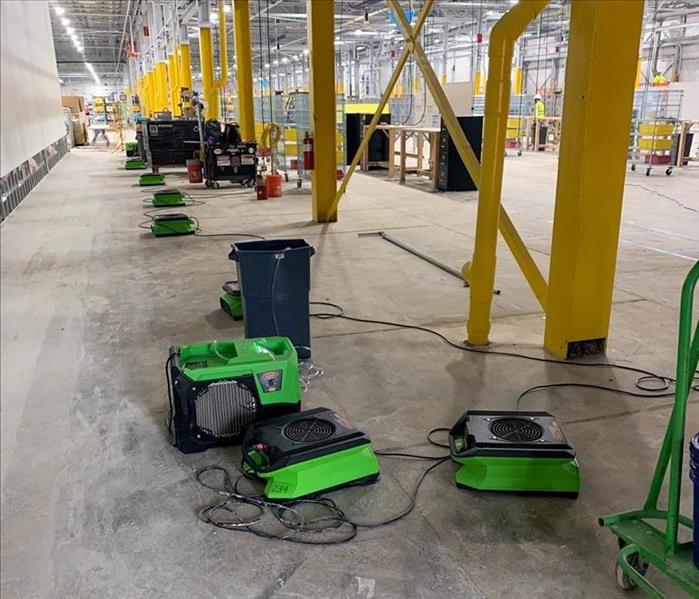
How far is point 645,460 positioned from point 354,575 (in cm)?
149

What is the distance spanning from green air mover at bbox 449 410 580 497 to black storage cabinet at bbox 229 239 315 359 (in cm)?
149

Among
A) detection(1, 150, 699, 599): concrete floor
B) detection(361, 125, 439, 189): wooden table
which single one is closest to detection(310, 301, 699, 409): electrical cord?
detection(1, 150, 699, 599): concrete floor

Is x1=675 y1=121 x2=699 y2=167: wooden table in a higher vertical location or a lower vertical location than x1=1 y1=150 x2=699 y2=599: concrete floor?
higher

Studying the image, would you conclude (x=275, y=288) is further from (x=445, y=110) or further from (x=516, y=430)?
(x=445, y=110)

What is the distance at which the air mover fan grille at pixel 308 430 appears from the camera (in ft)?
8.33

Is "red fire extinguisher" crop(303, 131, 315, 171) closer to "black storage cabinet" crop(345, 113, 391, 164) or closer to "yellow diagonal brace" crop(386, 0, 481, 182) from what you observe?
"yellow diagonal brace" crop(386, 0, 481, 182)

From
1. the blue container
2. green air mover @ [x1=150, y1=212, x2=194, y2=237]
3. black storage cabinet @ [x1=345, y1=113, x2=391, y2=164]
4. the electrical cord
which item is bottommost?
the electrical cord

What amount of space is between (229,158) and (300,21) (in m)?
13.3

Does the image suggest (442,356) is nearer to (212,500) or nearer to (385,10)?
(212,500)

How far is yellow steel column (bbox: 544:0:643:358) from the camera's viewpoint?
3.40 metres

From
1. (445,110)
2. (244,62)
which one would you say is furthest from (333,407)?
(244,62)

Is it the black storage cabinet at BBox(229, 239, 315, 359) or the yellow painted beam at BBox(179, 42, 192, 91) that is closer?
the black storage cabinet at BBox(229, 239, 315, 359)

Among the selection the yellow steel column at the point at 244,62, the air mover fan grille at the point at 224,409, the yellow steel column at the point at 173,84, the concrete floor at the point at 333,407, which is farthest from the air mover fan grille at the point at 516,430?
the yellow steel column at the point at 173,84

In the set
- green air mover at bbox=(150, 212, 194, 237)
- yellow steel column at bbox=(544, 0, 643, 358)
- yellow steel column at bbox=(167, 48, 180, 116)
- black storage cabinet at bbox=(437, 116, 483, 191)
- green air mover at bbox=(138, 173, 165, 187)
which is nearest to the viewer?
yellow steel column at bbox=(544, 0, 643, 358)
